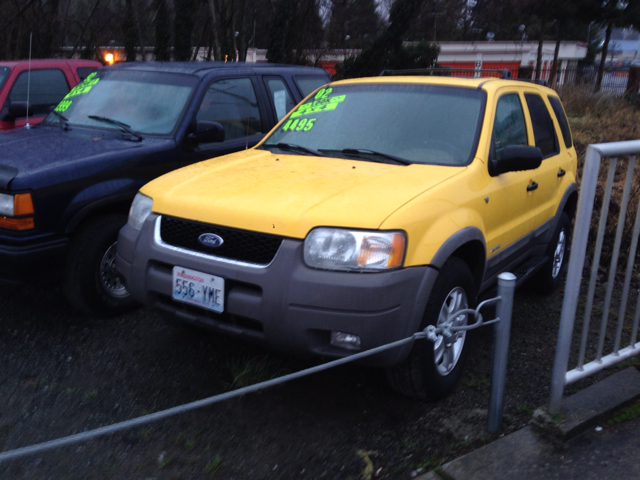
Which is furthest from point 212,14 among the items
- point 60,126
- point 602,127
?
point 60,126

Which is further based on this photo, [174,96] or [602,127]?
[602,127]

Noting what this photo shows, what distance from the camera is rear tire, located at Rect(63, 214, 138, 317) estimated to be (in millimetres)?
4328

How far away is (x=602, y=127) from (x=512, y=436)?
950cm

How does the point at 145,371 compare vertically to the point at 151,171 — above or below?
below

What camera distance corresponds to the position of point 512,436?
3008 mm

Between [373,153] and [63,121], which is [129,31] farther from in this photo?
[373,153]

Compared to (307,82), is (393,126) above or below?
below

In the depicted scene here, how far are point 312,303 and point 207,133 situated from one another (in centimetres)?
253

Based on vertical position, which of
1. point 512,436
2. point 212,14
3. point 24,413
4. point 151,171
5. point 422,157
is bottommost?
point 24,413

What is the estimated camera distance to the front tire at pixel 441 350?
3166 millimetres

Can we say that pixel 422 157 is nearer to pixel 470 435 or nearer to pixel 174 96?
pixel 470 435

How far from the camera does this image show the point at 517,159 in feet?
12.2

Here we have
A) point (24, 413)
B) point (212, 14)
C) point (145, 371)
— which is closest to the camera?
point (24, 413)

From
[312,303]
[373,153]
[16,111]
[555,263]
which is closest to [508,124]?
[373,153]
